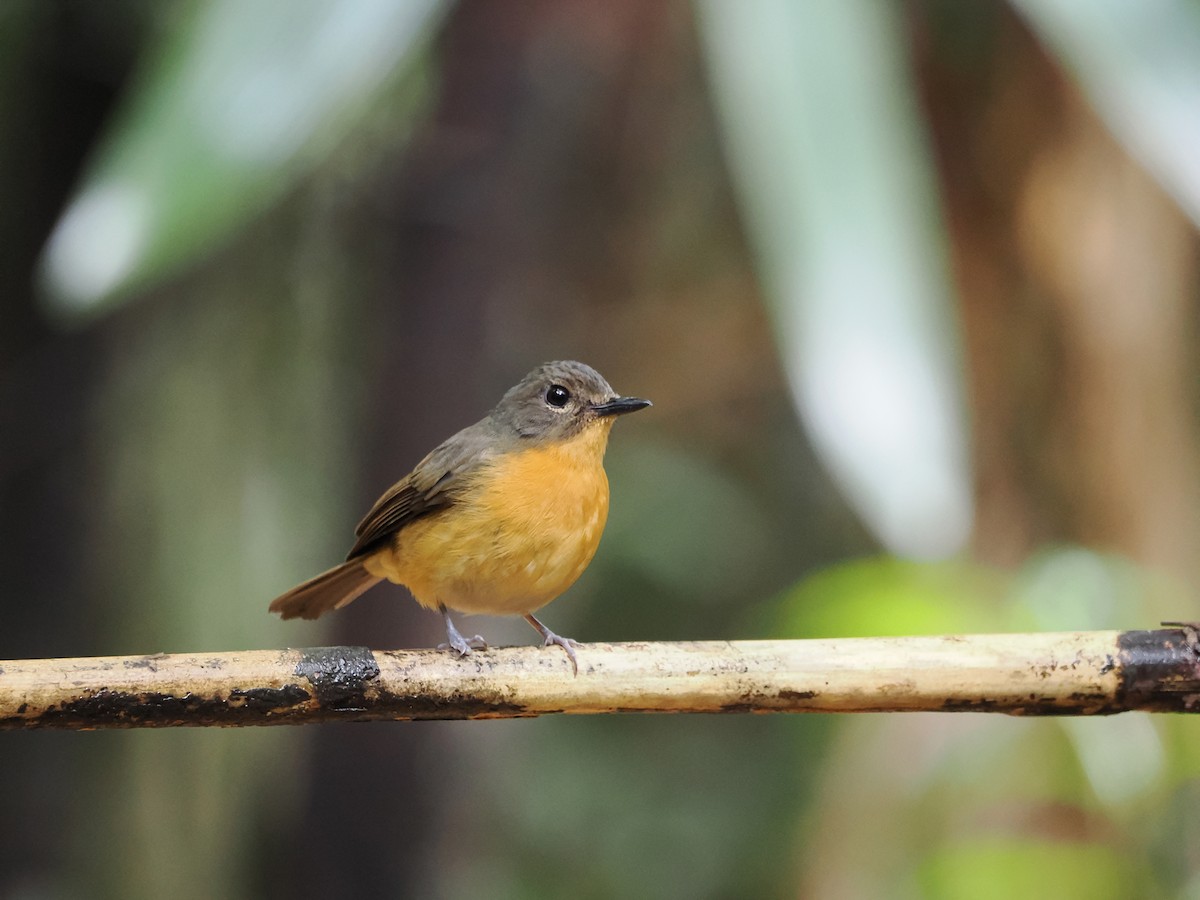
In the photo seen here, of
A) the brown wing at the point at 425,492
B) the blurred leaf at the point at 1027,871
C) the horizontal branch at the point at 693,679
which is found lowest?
the blurred leaf at the point at 1027,871

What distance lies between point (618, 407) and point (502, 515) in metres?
0.43

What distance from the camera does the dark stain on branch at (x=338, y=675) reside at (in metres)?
2.12

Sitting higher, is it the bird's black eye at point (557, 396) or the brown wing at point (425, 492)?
the bird's black eye at point (557, 396)

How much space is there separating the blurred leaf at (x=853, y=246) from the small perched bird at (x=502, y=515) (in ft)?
3.63

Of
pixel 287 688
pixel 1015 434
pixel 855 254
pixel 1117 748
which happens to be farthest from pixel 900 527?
pixel 1015 434

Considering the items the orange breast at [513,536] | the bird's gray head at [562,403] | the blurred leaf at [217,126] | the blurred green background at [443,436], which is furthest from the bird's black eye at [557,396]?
the blurred leaf at [217,126]

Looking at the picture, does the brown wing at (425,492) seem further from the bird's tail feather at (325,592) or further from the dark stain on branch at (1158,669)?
the dark stain on branch at (1158,669)

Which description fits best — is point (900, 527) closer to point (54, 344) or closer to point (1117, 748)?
point (1117, 748)

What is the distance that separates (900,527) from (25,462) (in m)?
3.93

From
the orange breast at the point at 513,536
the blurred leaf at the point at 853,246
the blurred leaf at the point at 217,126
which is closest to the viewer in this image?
the blurred leaf at the point at 853,246

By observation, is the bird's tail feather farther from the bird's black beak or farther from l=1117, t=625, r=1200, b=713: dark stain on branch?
l=1117, t=625, r=1200, b=713: dark stain on branch

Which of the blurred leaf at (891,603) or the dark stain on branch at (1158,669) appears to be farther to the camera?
the blurred leaf at (891,603)

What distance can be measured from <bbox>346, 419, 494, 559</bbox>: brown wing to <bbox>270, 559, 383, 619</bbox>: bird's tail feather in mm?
81

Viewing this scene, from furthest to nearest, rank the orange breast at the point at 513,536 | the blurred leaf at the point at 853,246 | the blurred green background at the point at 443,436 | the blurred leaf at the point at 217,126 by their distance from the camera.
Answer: the blurred green background at the point at 443,436, the orange breast at the point at 513,536, the blurred leaf at the point at 217,126, the blurred leaf at the point at 853,246
